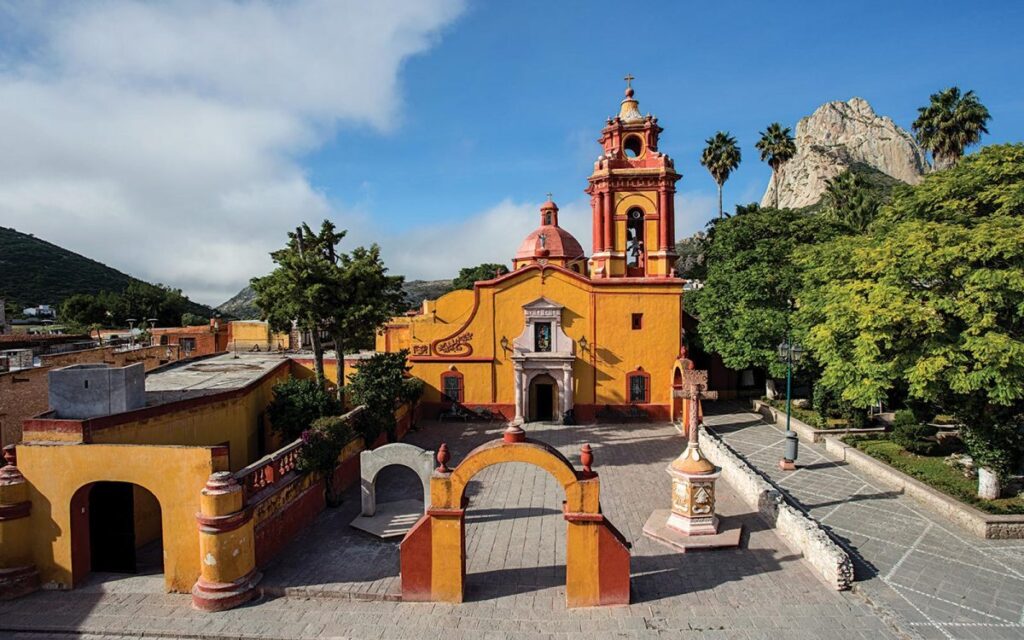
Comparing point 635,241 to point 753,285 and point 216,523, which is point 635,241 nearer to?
point 753,285

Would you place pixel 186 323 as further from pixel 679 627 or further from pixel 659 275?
pixel 679 627

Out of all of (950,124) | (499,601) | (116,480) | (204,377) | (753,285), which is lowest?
(499,601)

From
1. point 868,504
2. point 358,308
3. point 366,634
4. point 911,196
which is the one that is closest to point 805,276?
point 911,196

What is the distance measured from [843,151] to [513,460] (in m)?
129

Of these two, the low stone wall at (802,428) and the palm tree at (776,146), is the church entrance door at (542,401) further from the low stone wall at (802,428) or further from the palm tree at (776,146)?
the palm tree at (776,146)

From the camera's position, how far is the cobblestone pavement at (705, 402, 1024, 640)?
9054mm

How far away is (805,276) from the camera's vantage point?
20.4 meters

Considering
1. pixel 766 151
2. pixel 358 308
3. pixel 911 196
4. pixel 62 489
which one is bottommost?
pixel 62 489

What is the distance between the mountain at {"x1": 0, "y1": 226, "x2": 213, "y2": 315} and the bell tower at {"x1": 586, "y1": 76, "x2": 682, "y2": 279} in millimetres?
70763

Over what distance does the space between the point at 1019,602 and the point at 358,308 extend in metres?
17.8

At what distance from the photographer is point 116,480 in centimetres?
1012

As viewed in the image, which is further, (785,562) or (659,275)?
(659,275)

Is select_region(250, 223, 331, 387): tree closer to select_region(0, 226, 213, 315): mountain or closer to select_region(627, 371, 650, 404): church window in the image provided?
select_region(627, 371, 650, 404): church window

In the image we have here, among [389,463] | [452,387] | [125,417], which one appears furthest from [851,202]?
[125,417]
